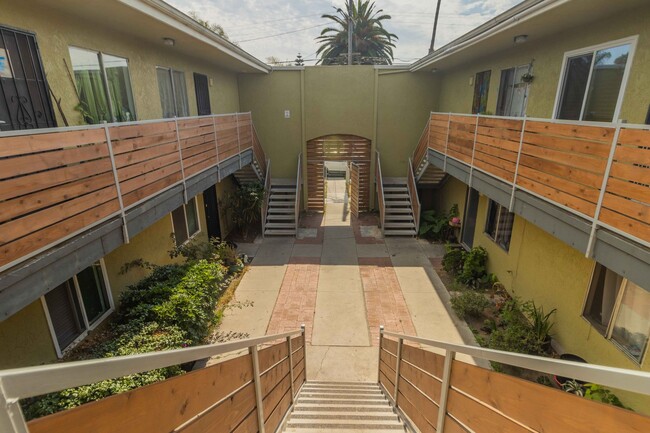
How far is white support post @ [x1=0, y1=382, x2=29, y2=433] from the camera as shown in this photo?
0.71 metres

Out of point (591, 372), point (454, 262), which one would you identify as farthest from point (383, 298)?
point (591, 372)

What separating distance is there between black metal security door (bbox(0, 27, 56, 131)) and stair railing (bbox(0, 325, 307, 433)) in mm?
4605

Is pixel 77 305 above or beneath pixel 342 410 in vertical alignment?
above

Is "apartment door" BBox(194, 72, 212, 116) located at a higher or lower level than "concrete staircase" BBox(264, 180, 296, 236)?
higher

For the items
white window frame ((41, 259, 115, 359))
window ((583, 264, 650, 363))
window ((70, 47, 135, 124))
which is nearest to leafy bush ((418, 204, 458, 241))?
window ((583, 264, 650, 363))

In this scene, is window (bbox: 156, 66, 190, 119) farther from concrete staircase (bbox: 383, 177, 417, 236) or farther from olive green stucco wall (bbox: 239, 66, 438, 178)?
concrete staircase (bbox: 383, 177, 417, 236)

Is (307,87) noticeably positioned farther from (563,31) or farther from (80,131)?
(80,131)

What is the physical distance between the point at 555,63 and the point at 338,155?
941 centimetres

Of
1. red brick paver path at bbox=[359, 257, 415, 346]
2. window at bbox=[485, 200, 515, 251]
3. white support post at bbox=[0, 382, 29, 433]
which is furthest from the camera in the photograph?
window at bbox=[485, 200, 515, 251]

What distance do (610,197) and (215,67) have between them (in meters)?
11.6

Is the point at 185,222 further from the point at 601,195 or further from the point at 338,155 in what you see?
the point at 601,195

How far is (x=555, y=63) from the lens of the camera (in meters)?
6.72

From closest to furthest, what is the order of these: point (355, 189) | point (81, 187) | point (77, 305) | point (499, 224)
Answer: point (81, 187) → point (77, 305) → point (499, 224) → point (355, 189)

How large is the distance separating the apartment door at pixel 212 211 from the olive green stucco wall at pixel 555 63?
9.10 meters
